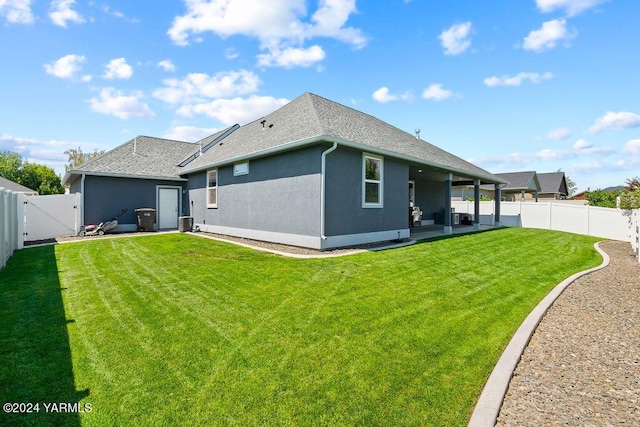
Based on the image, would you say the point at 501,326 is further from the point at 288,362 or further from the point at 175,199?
the point at 175,199

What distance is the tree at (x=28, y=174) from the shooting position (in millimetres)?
44469

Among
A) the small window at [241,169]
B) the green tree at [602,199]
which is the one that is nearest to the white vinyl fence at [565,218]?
the green tree at [602,199]

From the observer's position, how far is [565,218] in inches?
690

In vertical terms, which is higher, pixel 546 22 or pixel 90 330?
pixel 546 22

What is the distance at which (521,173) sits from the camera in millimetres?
35781

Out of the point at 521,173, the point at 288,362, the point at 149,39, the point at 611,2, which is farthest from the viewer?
the point at 521,173

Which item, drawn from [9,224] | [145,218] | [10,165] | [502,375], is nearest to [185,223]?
[145,218]

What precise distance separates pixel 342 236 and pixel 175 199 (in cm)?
1136

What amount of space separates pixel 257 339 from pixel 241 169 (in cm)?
929

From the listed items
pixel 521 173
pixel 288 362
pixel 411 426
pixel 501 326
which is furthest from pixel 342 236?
pixel 521 173

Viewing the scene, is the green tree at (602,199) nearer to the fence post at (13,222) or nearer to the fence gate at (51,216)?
the fence post at (13,222)

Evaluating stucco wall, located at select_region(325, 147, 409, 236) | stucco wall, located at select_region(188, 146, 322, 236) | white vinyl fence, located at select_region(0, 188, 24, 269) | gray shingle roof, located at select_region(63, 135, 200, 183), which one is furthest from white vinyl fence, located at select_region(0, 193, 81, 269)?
stucco wall, located at select_region(325, 147, 409, 236)

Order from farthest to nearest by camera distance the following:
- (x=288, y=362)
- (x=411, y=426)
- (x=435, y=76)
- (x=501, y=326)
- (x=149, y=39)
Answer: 1. (x=435, y=76)
2. (x=149, y=39)
3. (x=501, y=326)
4. (x=288, y=362)
5. (x=411, y=426)

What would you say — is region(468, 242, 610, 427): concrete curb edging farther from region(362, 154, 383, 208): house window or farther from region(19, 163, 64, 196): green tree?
region(19, 163, 64, 196): green tree
